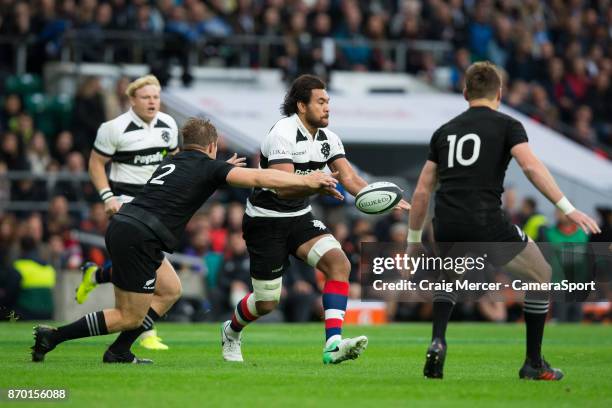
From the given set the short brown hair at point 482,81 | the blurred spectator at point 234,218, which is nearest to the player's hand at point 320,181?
the short brown hair at point 482,81

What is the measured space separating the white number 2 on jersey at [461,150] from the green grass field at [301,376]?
1607 mm

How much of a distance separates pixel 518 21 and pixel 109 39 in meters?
10.8

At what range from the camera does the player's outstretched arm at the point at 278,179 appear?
31.9 feet

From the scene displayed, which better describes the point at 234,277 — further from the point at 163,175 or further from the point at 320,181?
the point at 320,181

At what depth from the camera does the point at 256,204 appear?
11508mm

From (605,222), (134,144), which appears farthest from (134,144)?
(605,222)

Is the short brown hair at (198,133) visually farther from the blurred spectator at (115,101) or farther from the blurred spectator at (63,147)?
the blurred spectator at (115,101)

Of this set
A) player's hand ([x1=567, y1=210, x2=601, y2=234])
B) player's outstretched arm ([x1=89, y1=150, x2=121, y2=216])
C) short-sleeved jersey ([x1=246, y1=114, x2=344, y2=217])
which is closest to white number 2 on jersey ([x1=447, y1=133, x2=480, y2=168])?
player's hand ([x1=567, y1=210, x2=601, y2=234])

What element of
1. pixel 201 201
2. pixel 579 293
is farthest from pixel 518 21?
pixel 201 201

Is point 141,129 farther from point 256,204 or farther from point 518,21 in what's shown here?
point 518,21

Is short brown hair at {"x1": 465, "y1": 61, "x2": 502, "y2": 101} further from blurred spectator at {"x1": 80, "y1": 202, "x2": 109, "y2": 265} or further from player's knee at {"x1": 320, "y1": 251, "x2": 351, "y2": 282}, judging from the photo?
blurred spectator at {"x1": 80, "y1": 202, "x2": 109, "y2": 265}

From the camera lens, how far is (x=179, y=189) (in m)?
10.6

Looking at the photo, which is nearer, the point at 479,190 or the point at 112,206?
the point at 479,190

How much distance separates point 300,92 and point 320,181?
2.05 meters
